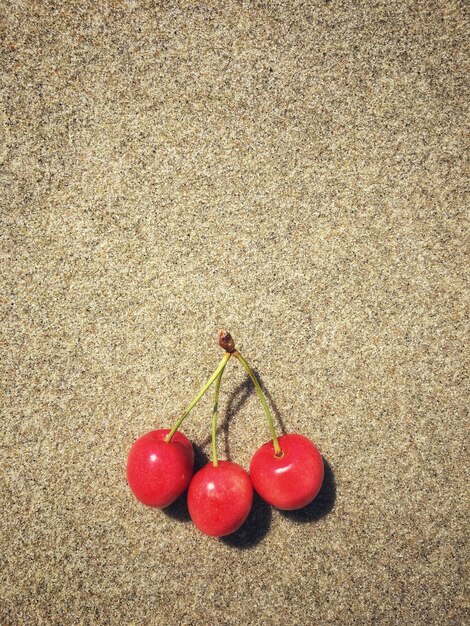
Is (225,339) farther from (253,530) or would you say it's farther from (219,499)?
(253,530)

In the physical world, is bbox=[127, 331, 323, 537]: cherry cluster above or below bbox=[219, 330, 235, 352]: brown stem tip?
below

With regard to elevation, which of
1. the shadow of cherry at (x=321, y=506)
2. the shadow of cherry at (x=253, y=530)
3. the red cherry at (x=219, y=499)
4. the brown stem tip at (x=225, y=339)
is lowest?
the shadow of cherry at (x=253, y=530)

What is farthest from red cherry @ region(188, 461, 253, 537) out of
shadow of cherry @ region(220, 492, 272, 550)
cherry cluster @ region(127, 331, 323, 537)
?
shadow of cherry @ region(220, 492, 272, 550)

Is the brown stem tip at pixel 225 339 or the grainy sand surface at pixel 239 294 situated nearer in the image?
the brown stem tip at pixel 225 339

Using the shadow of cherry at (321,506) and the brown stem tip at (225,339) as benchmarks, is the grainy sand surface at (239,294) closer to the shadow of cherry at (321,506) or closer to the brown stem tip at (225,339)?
the shadow of cherry at (321,506)

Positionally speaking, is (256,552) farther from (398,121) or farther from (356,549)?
(398,121)

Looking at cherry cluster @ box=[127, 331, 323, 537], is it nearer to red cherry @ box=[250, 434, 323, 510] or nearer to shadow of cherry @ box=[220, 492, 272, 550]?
red cherry @ box=[250, 434, 323, 510]

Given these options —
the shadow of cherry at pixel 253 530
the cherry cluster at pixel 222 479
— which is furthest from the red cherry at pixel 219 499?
the shadow of cherry at pixel 253 530

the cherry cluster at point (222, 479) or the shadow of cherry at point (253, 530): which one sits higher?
the cherry cluster at point (222, 479)

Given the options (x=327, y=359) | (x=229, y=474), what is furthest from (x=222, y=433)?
(x=327, y=359)
